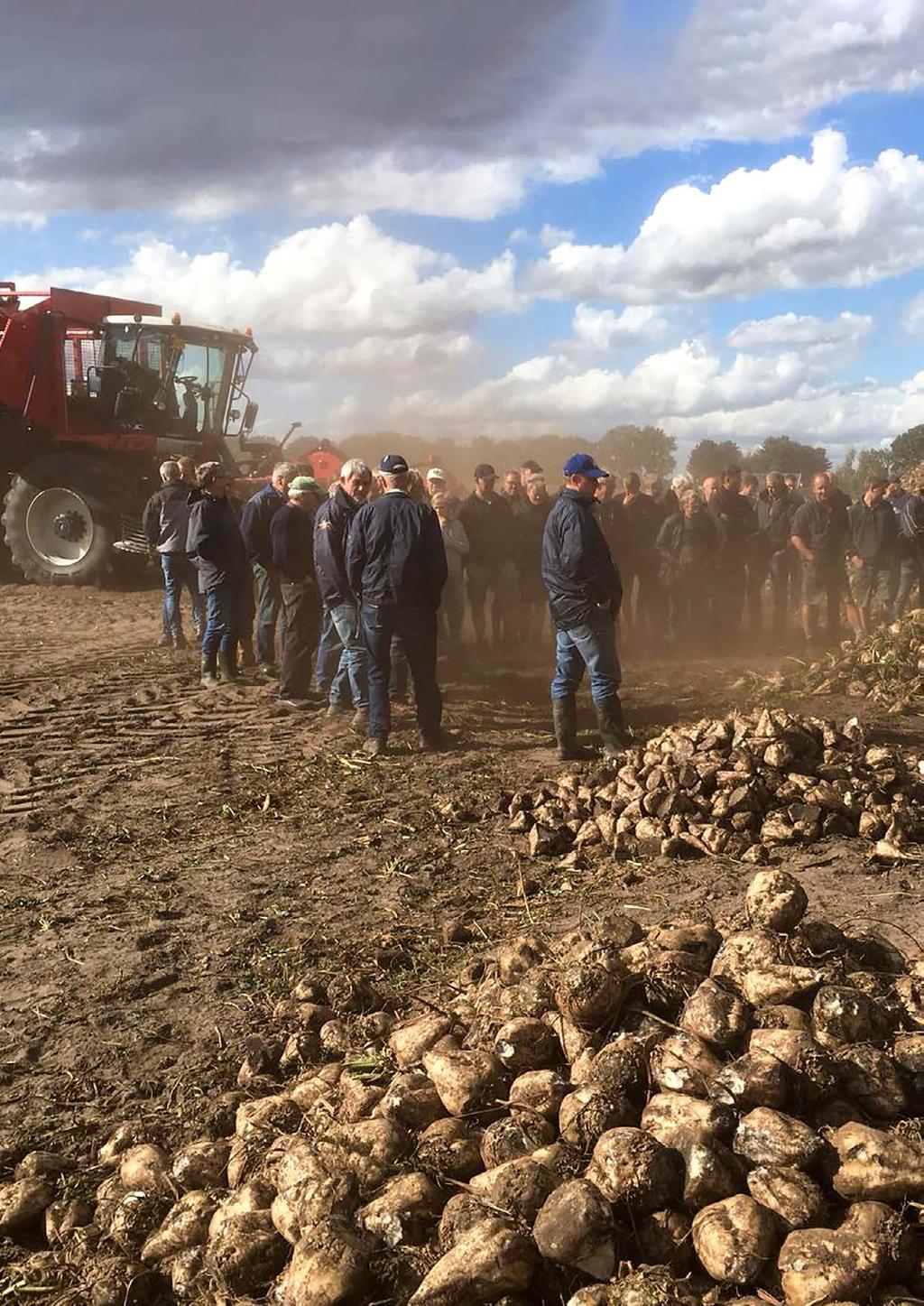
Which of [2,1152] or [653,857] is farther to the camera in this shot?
[653,857]

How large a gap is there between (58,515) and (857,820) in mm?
14442

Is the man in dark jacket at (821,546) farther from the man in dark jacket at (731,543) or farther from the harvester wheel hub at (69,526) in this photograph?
the harvester wheel hub at (69,526)

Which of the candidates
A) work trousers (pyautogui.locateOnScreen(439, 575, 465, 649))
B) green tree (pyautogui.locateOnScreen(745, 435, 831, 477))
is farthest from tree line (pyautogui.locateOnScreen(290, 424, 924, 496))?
work trousers (pyautogui.locateOnScreen(439, 575, 465, 649))

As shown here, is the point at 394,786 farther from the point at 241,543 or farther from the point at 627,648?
the point at 627,648

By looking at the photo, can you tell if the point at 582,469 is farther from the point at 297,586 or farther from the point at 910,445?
the point at 910,445

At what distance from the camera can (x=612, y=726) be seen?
7.71 m

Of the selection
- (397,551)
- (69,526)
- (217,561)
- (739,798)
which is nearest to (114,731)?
(217,561)

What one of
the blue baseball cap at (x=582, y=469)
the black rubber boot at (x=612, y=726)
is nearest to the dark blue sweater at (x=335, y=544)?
the blue baseball cap at (x=582, y=469)

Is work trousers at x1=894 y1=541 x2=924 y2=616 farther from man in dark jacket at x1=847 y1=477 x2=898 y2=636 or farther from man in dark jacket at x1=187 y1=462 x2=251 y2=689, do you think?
man in dark jacket at x1=187 y1=462 x2=251 y2=689

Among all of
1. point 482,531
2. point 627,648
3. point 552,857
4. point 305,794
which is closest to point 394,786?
point 305,794

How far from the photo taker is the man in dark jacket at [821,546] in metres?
12.2

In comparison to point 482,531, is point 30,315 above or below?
above

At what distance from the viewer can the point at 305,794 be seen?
7148 mm

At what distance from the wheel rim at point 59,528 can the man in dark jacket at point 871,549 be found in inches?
451
